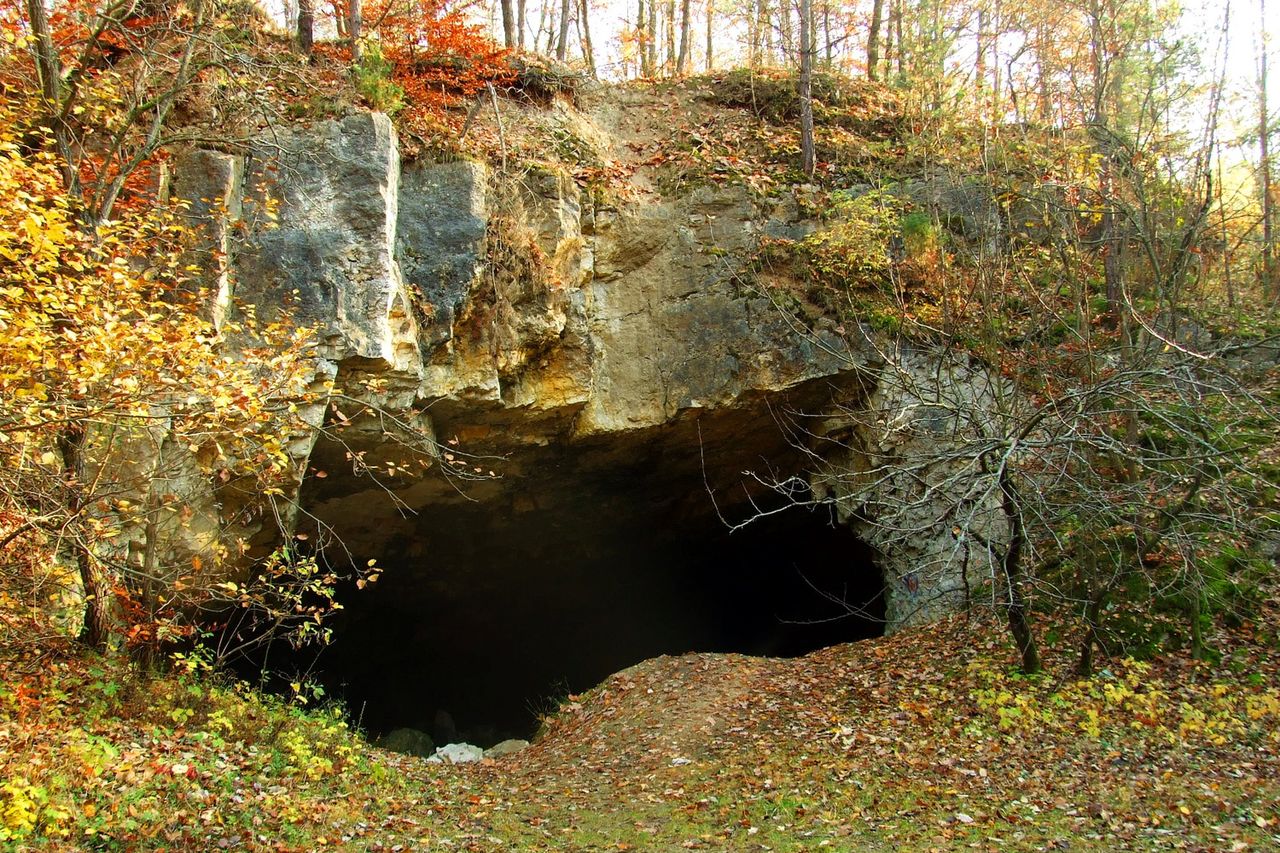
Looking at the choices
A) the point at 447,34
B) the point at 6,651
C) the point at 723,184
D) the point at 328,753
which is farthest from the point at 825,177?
the point at 6,651

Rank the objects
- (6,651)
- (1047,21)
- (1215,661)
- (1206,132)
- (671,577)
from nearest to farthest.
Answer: (6,651) < (1215,661) < (1206,132) < (1047,21) < (671,577)

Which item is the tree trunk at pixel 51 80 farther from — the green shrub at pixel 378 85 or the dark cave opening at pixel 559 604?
the dark cave opening at pixel 559 604

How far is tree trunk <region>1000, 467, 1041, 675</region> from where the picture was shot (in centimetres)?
698

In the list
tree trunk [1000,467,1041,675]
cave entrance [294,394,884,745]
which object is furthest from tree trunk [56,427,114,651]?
tree trunk [1000,467,1041,675]

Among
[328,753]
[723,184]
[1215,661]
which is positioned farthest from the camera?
[723,184]

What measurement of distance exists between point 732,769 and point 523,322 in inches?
236

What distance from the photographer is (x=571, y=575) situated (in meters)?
15.6

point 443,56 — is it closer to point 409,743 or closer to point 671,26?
point 409,743

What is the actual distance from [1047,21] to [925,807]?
1424 cm

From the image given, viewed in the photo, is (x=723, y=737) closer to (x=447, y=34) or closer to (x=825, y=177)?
(x=825, y=177)

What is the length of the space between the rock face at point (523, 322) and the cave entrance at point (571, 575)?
10 centimetres

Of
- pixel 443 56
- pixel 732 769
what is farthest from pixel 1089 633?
pixel 443 56

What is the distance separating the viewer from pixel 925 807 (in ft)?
20.1

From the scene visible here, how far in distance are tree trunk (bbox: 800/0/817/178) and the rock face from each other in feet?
2.74
